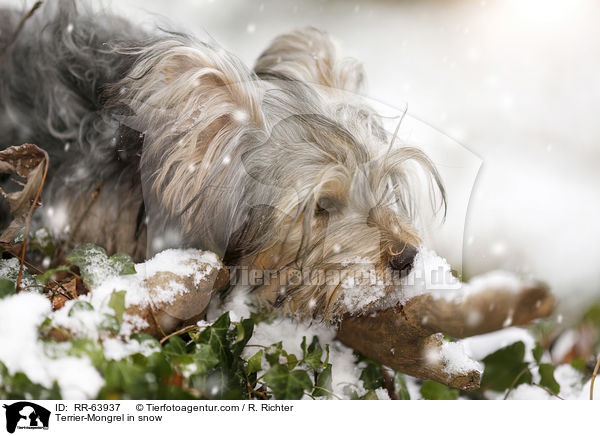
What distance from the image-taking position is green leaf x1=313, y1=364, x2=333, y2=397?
122 centimetres

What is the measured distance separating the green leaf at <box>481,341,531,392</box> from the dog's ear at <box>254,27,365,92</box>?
1.04 m

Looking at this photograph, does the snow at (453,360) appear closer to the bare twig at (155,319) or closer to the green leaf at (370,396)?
the green leaf at (370,396)

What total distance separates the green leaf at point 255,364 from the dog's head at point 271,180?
28cm

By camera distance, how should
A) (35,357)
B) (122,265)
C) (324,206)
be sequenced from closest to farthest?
1. (35,357)
2. (122,265)
3. (324,206)

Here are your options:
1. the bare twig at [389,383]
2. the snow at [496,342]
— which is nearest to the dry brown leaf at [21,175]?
the bare twig at [389,383]

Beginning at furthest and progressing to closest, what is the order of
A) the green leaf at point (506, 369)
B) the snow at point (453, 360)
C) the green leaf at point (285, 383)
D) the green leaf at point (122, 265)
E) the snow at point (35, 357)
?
the green leaf at point (506, 369) < the snow at point (453, 360) < the green leaf at point (122, 265) < the green leaf at point (285, 383) < the snow at point (35, 357)

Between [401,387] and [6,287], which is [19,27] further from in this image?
[401,387]

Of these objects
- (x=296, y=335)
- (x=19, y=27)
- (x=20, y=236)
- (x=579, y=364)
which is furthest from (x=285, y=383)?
(x=19, y=27)

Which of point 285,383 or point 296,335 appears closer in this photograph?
point 285,383

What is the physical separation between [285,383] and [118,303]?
44 centimetres

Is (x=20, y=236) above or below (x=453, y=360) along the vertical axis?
→ above

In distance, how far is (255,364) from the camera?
115cm

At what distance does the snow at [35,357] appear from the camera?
953mm
